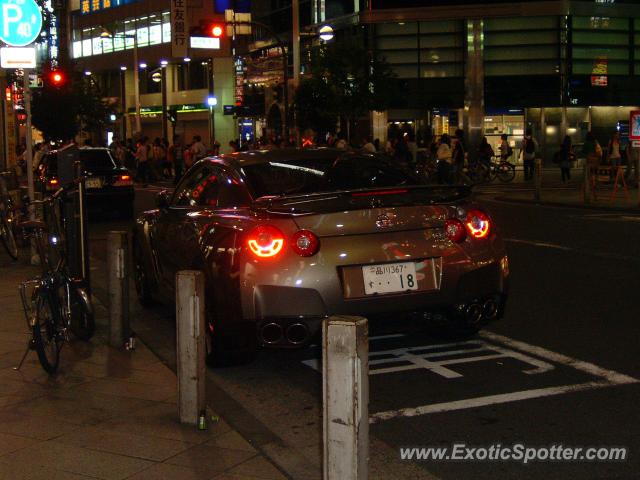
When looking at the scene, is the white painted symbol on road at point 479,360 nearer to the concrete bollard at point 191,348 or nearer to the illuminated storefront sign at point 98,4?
the concrete bollard at point 191,348

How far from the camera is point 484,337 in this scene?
7703mm

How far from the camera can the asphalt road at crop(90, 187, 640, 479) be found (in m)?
4.93

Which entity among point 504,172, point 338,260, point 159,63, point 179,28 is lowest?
point 504,172

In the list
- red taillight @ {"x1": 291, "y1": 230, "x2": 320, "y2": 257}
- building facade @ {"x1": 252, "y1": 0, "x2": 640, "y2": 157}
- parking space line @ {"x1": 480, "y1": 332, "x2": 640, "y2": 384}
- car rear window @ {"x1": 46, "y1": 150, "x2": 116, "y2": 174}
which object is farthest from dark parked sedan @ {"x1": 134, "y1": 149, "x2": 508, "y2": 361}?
building facade @ {"x1": 252, "y1": 0, "x2": 640, "y2": 157}

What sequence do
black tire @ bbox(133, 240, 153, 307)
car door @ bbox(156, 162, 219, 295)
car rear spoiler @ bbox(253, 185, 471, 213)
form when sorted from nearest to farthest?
car rear spoiler @ bbox(253, 185, 471, 213), car door @ bbox(156, 162, 219, 295), black tire @ bbox(133, 240, 153, 307)

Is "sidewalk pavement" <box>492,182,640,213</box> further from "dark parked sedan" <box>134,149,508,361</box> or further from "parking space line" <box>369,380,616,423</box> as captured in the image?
"parking space line" <box>369,380,616,423</box>

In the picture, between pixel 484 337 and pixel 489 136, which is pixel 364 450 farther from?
pixel 489 136

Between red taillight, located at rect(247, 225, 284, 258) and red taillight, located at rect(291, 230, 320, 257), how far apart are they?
10 centimetres

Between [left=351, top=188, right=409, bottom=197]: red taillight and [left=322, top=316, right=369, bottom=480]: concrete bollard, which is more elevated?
[left=351, top=188, right=409, bottom=197]: red taillight

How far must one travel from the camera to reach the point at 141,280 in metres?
9.32

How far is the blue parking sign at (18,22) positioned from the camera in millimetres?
12297

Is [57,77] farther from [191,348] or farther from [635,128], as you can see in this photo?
[191,348]

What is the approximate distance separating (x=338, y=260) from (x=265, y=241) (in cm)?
50

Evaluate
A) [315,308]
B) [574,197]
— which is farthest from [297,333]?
[574,197]
